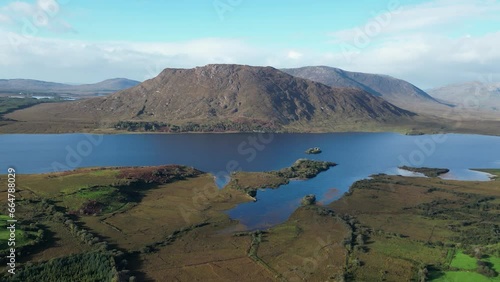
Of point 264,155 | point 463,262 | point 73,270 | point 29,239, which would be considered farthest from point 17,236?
point 264,155

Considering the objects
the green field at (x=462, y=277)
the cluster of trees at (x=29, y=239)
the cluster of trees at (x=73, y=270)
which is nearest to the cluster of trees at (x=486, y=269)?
the green field at (x=462, y=277)

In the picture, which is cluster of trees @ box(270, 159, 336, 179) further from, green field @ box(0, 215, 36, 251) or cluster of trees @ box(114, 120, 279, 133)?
cluster of trees @ box(114, 120, 279, 133)

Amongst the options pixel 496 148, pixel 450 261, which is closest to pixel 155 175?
pixel 450 261

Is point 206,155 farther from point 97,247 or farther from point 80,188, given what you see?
point 97,247

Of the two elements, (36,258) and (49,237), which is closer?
(36,258)

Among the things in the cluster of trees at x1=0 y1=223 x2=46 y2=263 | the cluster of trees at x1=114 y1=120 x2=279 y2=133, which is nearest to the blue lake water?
the cluster of trees at x1=114 y1=120 x2=279 y2=133

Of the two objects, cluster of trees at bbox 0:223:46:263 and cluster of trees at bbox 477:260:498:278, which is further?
cluster of trees at bbox 0:223:46:263
